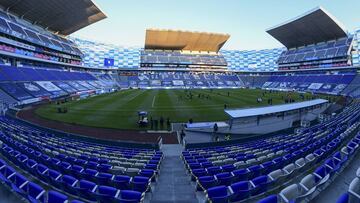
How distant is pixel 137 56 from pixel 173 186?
11185 cm

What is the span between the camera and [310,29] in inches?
3241

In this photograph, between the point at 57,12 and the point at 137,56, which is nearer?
the point at 57,12

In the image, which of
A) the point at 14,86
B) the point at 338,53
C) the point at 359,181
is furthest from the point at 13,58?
the point at 338,53

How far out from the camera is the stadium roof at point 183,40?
101 meters

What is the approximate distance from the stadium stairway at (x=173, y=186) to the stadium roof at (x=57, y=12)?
211 feet

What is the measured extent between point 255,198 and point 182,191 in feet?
9.55

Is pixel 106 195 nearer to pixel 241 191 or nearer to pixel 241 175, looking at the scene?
pixel 241 191

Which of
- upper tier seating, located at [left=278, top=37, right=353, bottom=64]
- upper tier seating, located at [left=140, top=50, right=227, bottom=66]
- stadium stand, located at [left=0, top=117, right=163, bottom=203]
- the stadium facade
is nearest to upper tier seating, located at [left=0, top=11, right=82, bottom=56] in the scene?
the stadium facade

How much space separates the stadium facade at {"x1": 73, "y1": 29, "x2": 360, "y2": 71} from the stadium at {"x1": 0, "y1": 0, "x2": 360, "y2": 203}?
1.86ft

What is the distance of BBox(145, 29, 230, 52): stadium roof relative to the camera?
101 m

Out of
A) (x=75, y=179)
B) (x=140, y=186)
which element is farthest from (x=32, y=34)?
(x=140, y=186)

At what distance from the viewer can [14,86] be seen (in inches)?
1768

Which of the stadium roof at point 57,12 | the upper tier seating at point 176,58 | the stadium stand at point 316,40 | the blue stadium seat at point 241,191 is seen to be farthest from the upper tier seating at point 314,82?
the blue stadium seat at point 241,191

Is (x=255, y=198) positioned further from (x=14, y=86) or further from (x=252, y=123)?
(x=14, y=86)
